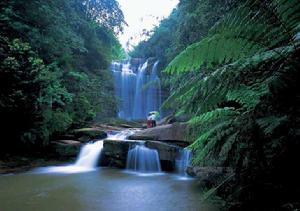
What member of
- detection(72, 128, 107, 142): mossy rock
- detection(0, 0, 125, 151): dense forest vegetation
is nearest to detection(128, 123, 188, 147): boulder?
detection(72, 128, 107, 142): mossy rock

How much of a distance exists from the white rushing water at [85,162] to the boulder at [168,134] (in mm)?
1207

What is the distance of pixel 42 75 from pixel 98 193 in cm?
459

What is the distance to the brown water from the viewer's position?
175 inches

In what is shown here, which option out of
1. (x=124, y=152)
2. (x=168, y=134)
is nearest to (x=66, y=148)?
(x=124, y=152)

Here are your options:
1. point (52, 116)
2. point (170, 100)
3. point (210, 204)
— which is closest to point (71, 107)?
point (52, 116)

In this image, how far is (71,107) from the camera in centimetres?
1070

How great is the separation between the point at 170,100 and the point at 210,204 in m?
2.64

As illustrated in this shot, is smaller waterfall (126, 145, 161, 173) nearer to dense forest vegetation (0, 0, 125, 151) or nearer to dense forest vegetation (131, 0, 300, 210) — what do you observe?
dense forest vegetation (0, 0, 125, 151)

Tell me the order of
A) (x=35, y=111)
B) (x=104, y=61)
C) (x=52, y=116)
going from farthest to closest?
1. (x=104, y=61)
2. (x=52, y=116)
3. (x=35, y=111)

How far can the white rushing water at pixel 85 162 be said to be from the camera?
8.29 metres

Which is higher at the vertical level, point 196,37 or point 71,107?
point 196,37

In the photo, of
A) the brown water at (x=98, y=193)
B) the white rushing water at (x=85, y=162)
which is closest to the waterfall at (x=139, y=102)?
the white rushing water at (x=85, y=162)

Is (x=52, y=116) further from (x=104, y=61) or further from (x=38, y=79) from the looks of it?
(x=104, y=61)

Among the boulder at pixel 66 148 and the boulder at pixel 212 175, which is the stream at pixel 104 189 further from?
the boulder at pixel 66 148
